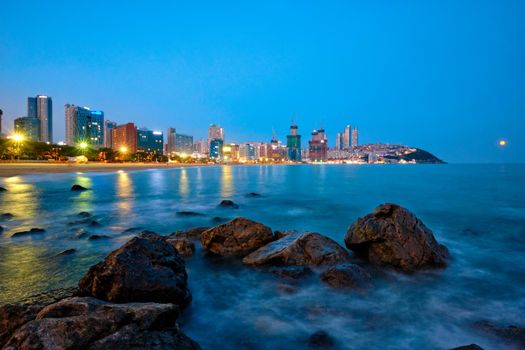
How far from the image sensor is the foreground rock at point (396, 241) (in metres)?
8.95

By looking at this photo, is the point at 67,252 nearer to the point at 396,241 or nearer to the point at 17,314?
the point at 17,314

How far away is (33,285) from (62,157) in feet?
386

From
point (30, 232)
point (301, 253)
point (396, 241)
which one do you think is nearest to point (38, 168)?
point (30, 232)

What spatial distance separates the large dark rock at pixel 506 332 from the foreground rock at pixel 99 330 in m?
5.37

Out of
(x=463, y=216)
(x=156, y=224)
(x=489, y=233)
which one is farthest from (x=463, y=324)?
(x=463, y=216)

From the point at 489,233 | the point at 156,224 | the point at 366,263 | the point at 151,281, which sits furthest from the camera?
the point at 156,224

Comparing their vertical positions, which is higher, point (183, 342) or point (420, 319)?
point (183, 342)

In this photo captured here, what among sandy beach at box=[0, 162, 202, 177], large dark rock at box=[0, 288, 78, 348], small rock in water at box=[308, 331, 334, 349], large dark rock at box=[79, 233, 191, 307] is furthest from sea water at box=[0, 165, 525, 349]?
sandy beach at box=[0, 162, 202, 177]

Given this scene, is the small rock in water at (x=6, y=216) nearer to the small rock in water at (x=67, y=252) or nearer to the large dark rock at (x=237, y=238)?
the small rock in water at (x=67, y=252)

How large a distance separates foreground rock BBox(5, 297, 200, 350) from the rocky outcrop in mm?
4269

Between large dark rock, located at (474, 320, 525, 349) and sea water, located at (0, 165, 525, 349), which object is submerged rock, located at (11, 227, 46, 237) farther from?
large dark rock, located at (474, 320, 525, 349)

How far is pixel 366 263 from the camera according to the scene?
9.22 m

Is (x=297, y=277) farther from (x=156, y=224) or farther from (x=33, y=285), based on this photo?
(x=156, y=224)

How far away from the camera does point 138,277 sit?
584cm
